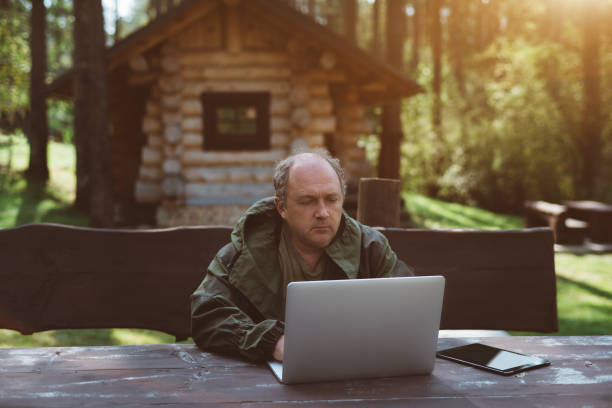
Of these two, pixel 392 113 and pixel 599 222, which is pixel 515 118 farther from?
pixel 599 222

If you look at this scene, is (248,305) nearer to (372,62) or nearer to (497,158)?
(372,62)

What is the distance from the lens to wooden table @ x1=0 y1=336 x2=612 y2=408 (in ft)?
6.09

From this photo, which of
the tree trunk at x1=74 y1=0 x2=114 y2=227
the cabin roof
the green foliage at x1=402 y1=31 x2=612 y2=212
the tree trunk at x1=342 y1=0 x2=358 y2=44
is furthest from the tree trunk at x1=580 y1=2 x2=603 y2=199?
the tree trunk at x1=74 y1=0 x2=114 y2=227

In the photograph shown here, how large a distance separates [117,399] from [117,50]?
9.53 m

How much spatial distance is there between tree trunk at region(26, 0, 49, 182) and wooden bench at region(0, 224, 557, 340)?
15134 mm

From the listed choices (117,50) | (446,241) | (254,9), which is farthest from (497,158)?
(446,241)

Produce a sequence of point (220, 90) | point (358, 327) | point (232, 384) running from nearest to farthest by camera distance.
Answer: point (358, 327) < point (232, 384) < point (220, 90)

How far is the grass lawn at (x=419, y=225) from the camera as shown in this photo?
600 cm

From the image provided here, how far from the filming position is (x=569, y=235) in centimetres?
1123

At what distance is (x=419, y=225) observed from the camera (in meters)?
13.6

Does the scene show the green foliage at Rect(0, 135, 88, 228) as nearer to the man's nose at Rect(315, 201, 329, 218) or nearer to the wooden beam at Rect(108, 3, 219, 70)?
the wooden beam at Rect(108, 3, 219, 70)

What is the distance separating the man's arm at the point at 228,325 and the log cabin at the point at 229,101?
9.02 metres

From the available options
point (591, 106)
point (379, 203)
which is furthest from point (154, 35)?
point (591, 106)

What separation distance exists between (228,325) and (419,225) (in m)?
11.7
